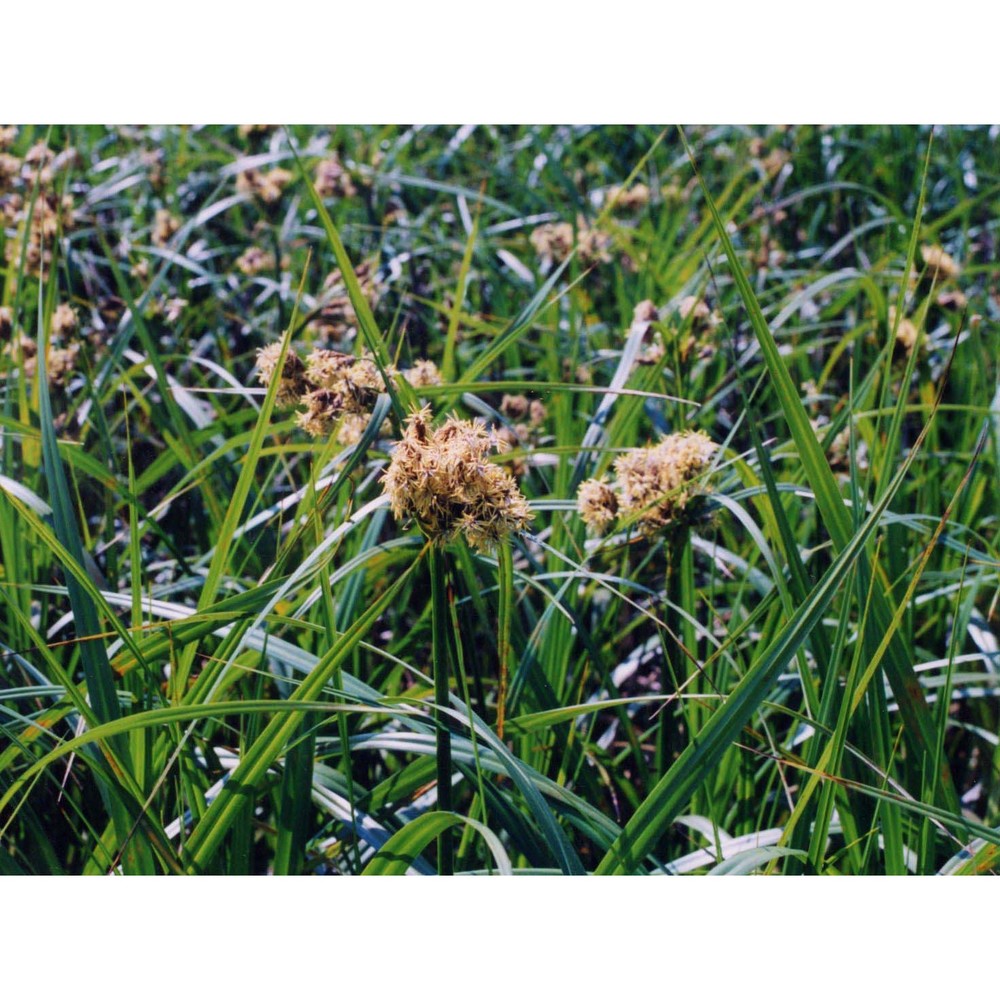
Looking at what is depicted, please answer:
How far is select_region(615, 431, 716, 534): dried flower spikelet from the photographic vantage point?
0.95 m

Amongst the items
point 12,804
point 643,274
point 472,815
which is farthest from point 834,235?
point 12,804

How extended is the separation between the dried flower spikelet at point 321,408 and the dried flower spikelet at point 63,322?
2.61ft

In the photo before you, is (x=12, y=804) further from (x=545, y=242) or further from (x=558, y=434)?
(x=545, y=242)

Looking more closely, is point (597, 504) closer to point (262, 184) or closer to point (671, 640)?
point (671, 640)

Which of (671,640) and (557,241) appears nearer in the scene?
(671,640)

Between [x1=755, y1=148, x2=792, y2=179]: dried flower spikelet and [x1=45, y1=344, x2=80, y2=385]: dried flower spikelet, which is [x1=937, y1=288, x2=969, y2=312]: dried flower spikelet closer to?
[x1=755, y1=148, x2=792, y2=179]: dried flower spikelet

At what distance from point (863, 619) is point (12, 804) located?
88cm

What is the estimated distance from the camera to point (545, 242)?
70.0 inches

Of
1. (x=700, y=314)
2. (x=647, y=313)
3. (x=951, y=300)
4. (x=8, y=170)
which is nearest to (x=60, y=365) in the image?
(x=8, y=170)

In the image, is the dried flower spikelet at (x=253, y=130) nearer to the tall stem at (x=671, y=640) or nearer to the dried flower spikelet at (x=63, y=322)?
the dried flower spikelet at (x=63, y=322)

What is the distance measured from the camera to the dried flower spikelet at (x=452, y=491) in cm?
64

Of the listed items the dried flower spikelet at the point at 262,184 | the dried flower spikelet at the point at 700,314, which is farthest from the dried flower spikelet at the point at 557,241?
the dried flower spikelet at the point at 262,184

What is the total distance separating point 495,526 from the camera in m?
0.66

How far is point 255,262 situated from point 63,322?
48 cm
